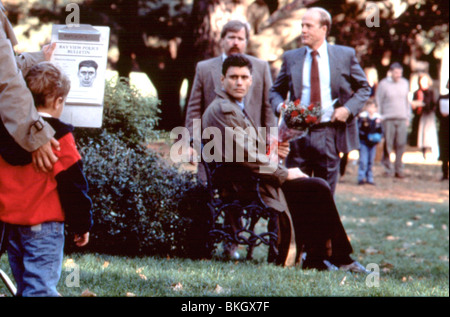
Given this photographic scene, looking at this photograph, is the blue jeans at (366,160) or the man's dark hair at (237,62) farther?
the blue jeans at (366,160)

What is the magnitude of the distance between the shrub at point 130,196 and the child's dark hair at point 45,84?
2.95 m

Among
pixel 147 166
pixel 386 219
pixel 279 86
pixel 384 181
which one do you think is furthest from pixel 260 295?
pixel 384 181

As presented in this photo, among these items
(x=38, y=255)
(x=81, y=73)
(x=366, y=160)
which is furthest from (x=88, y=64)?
(x=366, y=160)

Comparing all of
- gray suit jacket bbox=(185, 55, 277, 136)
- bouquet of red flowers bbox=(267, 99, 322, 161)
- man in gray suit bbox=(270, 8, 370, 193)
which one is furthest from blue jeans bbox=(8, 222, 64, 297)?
gray suit jacket bbox=(185, 55, 277, 136)

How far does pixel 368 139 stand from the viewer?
17.8 metres

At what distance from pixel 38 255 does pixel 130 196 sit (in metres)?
3.19

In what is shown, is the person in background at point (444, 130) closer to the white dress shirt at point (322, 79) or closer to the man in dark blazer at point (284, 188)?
the white dress shirt at point (322, 79)

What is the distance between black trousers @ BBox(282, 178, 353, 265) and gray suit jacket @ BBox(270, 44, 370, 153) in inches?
28.2

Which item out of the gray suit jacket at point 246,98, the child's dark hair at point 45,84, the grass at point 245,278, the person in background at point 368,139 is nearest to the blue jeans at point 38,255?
the child's dark hair at point 45,84

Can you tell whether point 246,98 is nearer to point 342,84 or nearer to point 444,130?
point 342,84

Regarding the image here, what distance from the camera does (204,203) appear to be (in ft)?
24.7

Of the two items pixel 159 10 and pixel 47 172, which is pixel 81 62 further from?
pixel 159 10

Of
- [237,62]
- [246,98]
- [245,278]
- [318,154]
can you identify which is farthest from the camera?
[246,98]

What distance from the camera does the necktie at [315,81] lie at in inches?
298
